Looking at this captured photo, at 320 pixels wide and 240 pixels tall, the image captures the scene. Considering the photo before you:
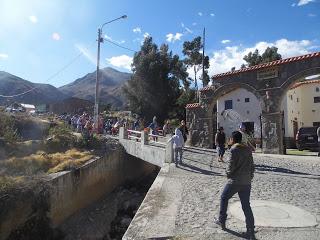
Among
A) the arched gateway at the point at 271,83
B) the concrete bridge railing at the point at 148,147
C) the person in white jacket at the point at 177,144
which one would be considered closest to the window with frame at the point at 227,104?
the concrete bridge railing at the point at 148,147

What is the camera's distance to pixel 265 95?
61.0ft

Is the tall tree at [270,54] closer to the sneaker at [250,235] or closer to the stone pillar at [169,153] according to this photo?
the stone pillar at [169,153]

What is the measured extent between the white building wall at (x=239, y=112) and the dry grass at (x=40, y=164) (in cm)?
1803

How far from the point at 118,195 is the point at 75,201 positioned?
4476 millimetres

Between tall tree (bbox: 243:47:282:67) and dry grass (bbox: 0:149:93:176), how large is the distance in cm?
3726

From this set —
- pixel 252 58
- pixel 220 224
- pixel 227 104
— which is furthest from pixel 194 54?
pixel 220 224

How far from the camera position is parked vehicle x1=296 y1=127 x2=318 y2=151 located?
24.8 meters

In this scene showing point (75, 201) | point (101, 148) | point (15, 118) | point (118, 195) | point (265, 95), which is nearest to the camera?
point (75, 201)

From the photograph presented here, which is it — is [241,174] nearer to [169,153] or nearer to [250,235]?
[250,235]

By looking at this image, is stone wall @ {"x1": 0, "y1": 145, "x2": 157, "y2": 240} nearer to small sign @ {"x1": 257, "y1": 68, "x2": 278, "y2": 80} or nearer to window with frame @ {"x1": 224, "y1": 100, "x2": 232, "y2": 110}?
small sign @ {"x1": 257, "y1": 68, "x2": 278, "y2": 80}

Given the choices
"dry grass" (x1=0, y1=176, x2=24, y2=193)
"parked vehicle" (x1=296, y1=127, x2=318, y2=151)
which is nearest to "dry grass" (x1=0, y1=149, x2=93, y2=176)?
"dry grass" (x1=0, y1=176, x2=24, y2=193)

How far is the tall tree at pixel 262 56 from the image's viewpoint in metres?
49.4

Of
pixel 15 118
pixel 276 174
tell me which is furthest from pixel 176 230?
pixel 15 118

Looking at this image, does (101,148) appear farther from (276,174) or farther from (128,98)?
(128,98)
